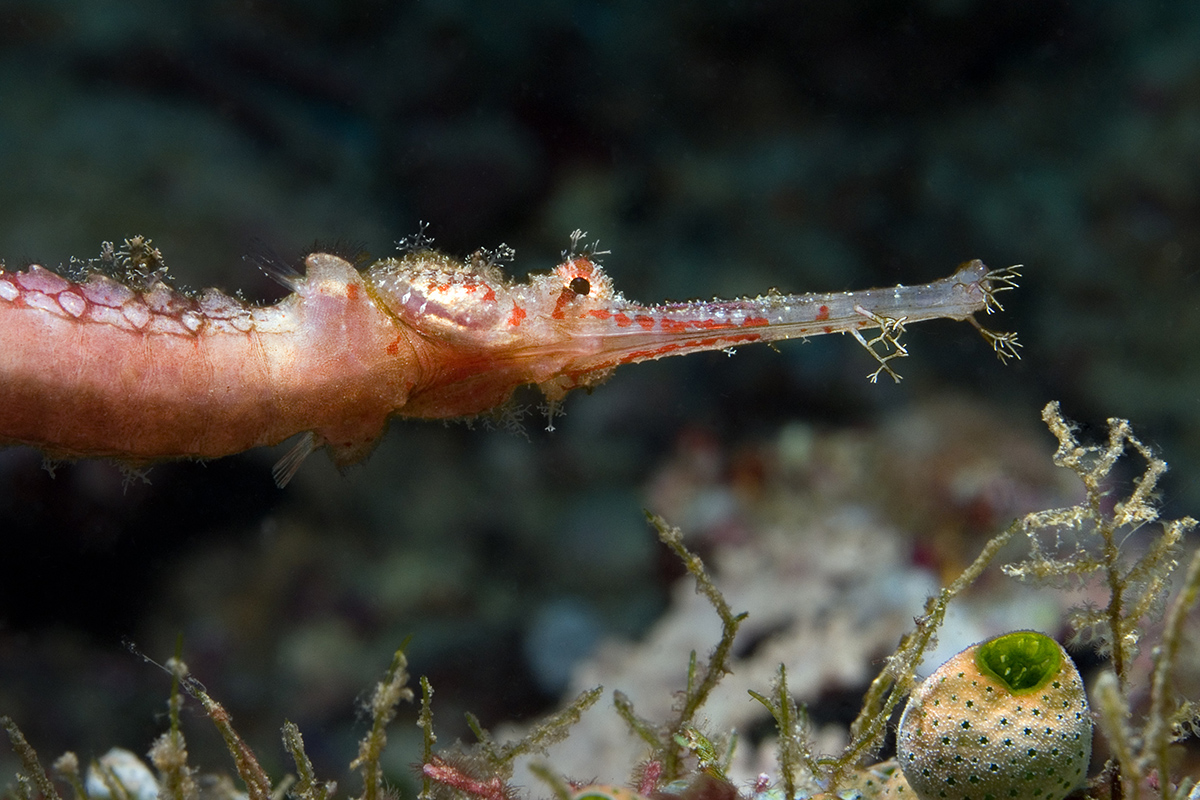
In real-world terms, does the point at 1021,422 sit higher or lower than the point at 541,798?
higher

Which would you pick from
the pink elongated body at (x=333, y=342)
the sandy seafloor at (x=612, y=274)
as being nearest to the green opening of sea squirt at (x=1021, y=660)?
the pink elongated body at (x=333, y=342)

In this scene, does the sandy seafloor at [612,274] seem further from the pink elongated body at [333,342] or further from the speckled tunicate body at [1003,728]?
the speckled tunicate body at [1003,728]

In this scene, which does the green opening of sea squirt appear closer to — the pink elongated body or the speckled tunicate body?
the speckled tunicate body

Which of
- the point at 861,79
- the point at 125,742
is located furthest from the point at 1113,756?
the point at 125,742

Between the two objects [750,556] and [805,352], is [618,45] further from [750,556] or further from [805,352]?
[750,556]

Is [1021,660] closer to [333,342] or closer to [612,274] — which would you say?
[333,342]

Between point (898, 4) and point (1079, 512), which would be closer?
point (1079, 512)

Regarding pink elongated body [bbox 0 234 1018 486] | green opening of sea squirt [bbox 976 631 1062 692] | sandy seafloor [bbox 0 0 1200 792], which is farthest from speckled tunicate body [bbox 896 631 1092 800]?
sandy seafloor [bbox 0 0 1200 792]
